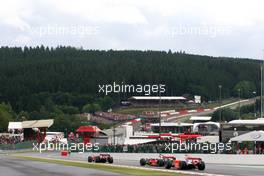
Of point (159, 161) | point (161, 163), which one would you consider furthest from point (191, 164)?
point (159, 161)

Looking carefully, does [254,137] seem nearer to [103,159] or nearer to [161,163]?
[161,163]

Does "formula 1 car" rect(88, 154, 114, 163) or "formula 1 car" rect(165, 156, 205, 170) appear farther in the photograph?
"formula 1 car" rect(88, 154, 114, 163)

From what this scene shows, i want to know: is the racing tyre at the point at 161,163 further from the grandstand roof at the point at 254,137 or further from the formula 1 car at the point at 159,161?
the grandstand roof at the point at 254,137

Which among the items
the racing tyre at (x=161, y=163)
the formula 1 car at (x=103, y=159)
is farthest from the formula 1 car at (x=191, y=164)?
the formula 1 car at (x=103, y=159)

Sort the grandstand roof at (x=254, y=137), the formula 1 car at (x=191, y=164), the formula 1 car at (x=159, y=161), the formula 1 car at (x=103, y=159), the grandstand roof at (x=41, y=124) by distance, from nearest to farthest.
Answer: the formula 1 car at (x=191, y=164)
the formula 1 car at (x=159, y=161)
the grandstand roof at (x=254, y=137)
the formula 1 car at (x=103, y=159)
the grandstand roof at (x=41, y=124)

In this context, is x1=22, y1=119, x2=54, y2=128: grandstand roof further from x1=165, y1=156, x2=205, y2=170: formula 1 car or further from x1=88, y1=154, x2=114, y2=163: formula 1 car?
x1=165, y1=156, x2=205, y2=170: formula 1 car

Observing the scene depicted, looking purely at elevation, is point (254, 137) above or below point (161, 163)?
above

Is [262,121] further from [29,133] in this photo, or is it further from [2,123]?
[2,123]

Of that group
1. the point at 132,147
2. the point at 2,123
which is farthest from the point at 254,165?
the point at 2,123

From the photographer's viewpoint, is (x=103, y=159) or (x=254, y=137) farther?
(x=103, y=159)

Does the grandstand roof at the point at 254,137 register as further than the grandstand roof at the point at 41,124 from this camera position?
No

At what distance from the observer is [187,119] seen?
186m

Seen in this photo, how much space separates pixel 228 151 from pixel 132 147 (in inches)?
637

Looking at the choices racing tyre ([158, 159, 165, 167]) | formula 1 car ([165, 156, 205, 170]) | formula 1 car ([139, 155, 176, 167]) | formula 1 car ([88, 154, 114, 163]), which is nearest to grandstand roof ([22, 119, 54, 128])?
formula 1 car ([88, 154, 114, 163])
